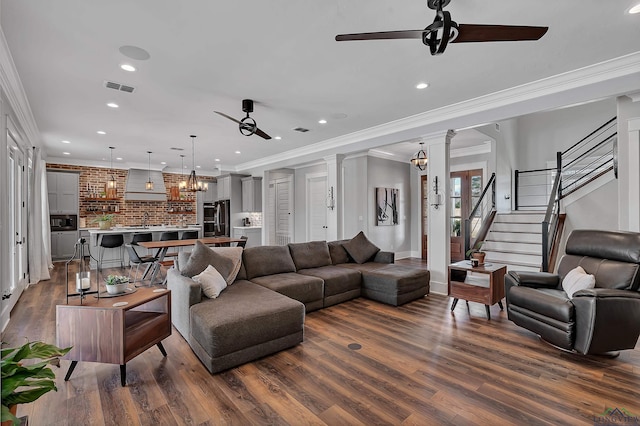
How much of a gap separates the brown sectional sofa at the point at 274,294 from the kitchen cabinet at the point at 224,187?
5.64 metres

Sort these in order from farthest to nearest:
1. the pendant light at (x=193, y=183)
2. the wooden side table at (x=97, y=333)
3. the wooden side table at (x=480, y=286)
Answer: the pendant light at (x=193, y=183)
the wooden side table at (x=480, y=286)
the wooden side table at (x=97, y=333)

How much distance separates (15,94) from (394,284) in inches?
201

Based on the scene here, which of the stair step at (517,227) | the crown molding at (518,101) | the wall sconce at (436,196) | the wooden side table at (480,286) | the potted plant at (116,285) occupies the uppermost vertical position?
the crown molding at (518,101)

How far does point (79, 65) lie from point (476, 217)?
312 inches

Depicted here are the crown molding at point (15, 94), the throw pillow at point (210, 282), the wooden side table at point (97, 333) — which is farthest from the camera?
the throw pillow at point (210, 282)

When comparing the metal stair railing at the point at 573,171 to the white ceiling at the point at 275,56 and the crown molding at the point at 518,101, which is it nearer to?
the crown molding at the point at 518,101

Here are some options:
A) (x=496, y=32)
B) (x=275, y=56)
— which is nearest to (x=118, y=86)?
(x=275, y=56)

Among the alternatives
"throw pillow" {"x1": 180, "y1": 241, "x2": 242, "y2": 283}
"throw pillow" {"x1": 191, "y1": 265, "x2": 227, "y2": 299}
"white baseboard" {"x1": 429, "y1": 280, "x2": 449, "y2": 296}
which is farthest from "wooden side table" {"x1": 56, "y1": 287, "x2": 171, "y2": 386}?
"white baseboard" {"x1": 429, "y1": 280, "x2": 449, "y2": 296}

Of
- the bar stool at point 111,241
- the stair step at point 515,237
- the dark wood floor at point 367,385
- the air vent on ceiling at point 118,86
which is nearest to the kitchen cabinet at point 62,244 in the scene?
the bar stool at point 111,241

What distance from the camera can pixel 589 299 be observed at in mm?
2639

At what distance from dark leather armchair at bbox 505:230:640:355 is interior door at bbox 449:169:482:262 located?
430cm

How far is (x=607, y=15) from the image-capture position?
2420 millimetres

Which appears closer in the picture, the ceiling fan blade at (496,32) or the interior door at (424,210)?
the ceiling fan blade at (496,32)

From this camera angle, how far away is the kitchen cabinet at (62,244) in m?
8.01
